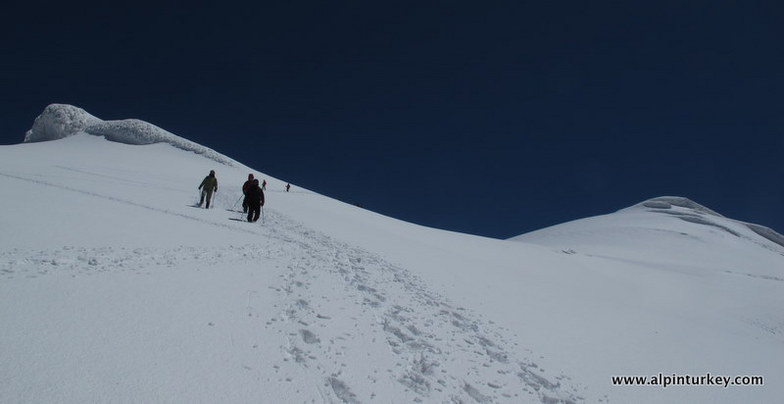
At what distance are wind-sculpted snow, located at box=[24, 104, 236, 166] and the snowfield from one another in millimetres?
25485

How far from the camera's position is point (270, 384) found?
5438 mm

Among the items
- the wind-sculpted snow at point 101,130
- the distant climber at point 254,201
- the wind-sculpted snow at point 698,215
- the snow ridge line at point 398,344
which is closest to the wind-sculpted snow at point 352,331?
the snow ridge line at point 398,344

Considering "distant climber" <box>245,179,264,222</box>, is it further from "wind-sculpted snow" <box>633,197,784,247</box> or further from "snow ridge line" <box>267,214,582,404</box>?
"wind-sculpted snow" <box>633,197,784,247</box>

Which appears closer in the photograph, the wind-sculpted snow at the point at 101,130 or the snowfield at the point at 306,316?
Answer: the snowfield at the point at 306,316

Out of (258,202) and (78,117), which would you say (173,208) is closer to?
(258,202)

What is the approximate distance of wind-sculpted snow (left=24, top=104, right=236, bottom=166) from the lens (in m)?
46.4

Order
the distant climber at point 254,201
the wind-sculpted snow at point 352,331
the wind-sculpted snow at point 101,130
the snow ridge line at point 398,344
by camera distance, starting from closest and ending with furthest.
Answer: the wind-sculpted snow at point 352,331 → the snow ridge line at point 398,344 → the distant climber at point 254,201 → the wind-sculpted snow at point 101,130

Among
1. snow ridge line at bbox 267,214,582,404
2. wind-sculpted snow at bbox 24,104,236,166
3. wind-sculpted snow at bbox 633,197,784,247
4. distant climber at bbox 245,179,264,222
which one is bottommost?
snow ridge line at bbox 267,214,582,404

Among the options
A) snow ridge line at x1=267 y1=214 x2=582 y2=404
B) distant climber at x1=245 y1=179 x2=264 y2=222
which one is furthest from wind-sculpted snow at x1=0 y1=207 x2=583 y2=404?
distant climber at x1=245 y1=179 x2=264 y2=222

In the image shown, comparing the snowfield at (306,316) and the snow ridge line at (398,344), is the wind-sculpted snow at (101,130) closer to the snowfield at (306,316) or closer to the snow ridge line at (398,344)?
the snowfield at (306,316)

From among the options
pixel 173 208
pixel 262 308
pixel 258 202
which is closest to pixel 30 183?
pixel 173 208

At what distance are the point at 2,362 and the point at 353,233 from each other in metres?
15.5

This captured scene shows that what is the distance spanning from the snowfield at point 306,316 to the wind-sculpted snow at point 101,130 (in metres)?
25.5

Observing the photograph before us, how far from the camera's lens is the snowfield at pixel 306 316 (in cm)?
525
